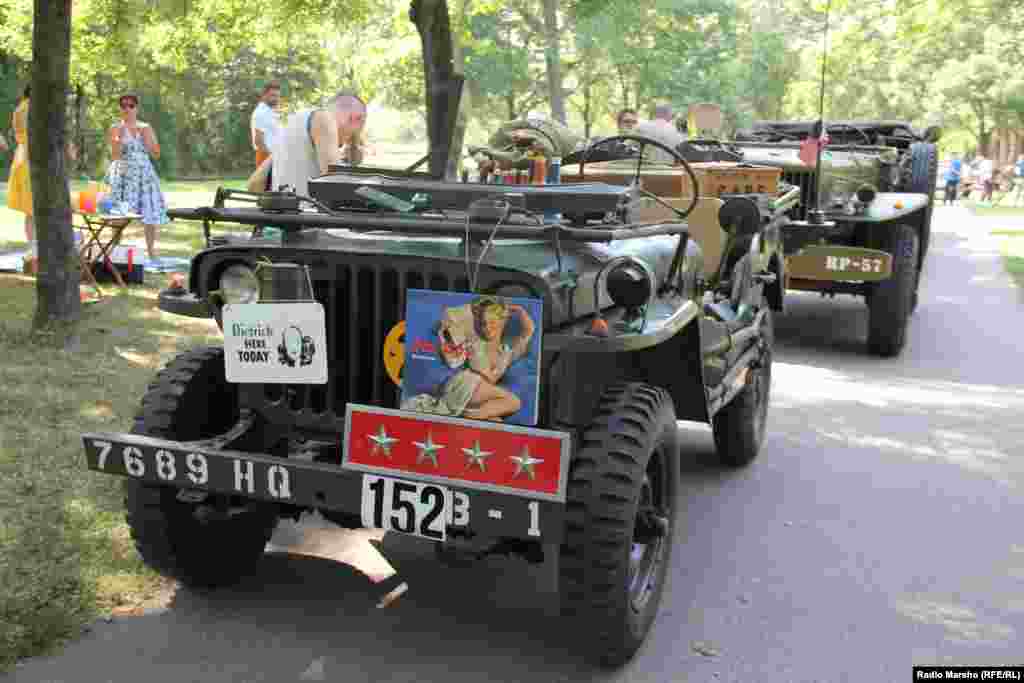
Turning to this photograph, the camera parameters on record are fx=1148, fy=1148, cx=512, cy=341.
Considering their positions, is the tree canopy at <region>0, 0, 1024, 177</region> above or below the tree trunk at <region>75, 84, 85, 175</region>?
above

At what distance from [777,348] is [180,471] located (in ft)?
23.2

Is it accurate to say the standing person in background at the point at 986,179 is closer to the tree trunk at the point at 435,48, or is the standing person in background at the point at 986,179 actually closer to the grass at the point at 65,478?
the tree trunk at the point at 435,48

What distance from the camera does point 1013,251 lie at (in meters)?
18.8

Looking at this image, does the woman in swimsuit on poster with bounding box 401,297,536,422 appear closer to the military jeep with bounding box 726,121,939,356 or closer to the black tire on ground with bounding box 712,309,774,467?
the black tire on ground with bounding box 712,309,774,467

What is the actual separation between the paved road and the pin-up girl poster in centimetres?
91

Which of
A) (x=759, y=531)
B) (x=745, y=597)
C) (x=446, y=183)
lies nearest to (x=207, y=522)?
(x=446, y=183)

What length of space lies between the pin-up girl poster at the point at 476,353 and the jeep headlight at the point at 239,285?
71cm

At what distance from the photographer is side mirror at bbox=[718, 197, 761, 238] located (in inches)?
227

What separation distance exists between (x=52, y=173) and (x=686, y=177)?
4.28 metres

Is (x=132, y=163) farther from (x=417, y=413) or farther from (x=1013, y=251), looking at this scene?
(x=1013, y=251)

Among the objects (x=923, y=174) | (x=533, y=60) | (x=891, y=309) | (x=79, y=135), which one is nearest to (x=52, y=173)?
(x=891, y=309)

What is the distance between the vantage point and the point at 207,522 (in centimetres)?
403

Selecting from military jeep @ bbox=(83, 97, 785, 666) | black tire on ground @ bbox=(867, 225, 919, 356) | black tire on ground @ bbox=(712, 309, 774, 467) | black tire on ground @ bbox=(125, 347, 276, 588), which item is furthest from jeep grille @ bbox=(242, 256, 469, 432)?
black tire on ground @ bbox=(867, 225, 919, 356)

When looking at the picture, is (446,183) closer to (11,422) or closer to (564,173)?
(564,173)
